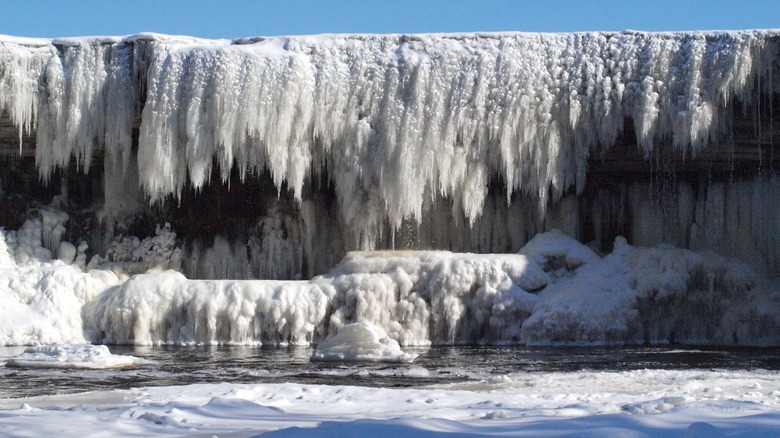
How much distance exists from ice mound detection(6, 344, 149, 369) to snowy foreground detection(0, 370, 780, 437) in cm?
336

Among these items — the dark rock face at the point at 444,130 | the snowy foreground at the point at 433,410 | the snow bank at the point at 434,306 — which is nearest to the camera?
the snowy foreground at the point at 433,410

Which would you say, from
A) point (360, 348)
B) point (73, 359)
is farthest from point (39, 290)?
point (360, 348)

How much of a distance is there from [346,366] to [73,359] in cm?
356

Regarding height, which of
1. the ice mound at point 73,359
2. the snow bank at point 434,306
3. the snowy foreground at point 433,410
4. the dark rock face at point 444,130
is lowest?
the snowy foreground at point 433,410

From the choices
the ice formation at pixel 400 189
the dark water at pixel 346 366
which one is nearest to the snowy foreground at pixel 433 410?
the dark water at pixel 346 366

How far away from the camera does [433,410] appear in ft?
26.1

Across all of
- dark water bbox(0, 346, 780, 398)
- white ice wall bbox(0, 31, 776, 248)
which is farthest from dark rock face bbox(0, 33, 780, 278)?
dark water bbox(0, 346, 780, 398)

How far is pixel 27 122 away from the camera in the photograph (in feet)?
63.0

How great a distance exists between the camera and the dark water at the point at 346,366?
11.2m

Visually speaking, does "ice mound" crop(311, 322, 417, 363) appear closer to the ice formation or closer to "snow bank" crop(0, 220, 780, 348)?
"snow bank" crop(0, 220, 780, 348)

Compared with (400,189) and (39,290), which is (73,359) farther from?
(400,189)

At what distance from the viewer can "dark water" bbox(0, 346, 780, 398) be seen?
1118 cm

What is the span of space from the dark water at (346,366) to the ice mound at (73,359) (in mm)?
382

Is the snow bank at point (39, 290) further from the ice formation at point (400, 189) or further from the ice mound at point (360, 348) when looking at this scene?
the ice mound at point (360, 348)
